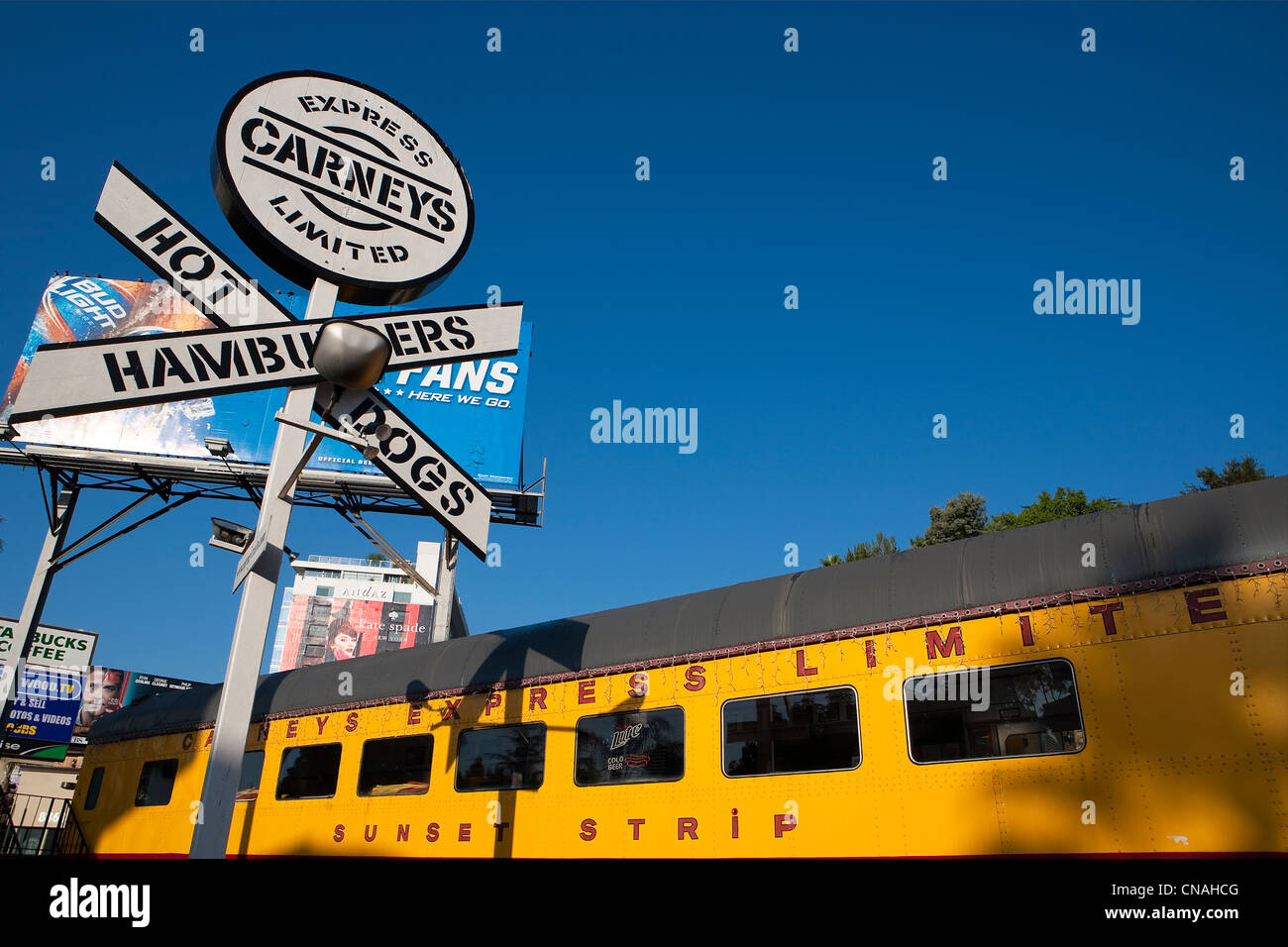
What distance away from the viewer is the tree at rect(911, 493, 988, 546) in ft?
111

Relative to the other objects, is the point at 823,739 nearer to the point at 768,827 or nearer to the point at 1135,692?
the point at 768,827

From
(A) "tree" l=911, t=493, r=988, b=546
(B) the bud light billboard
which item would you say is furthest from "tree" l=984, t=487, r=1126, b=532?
(B) the bud light billboard

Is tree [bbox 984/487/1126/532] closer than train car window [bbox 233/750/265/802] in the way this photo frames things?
No

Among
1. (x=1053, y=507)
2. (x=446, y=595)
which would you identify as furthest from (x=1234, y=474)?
(x=446, y=595)

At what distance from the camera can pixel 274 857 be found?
370 inches

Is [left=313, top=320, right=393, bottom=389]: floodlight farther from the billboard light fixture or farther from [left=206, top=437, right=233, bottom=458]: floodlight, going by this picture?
[left=206, top=437, right=233, bottom=458]: floodlight

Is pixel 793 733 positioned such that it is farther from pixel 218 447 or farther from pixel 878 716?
pixel 218 447

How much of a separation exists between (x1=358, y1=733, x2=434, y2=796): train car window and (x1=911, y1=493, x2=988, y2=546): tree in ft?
93.8

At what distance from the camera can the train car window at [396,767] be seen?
852 cm

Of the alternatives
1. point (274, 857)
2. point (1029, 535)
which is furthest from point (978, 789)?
point (274, 857)

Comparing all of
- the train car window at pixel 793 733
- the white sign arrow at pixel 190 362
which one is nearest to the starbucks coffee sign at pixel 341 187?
the white sign arrow at pixel 190 362

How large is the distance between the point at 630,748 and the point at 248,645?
139 inches

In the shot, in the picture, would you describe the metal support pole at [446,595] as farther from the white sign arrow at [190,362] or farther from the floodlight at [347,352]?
the floodlight at [347,352]
